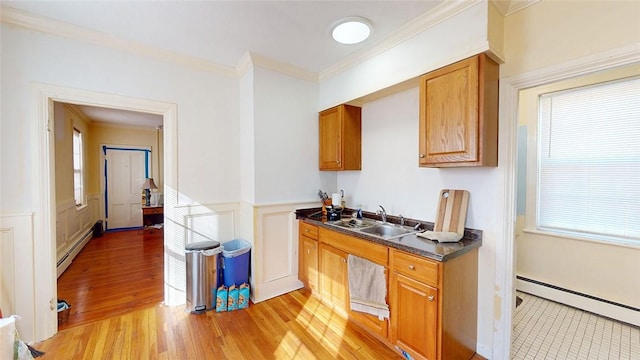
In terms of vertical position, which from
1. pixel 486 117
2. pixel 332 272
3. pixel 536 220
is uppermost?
pixel 486 117

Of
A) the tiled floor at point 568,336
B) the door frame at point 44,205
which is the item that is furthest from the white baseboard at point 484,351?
the door frame at point 44,205

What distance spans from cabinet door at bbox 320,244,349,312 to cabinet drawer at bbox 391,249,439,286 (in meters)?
0.56

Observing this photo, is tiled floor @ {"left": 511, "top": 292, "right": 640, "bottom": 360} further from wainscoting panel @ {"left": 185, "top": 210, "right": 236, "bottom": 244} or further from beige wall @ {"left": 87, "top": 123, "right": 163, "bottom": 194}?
beige wall @ {"left": 87, "top": 123, "right": 163, "bottom": 194}

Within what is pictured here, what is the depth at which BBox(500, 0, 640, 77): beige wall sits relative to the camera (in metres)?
1.41

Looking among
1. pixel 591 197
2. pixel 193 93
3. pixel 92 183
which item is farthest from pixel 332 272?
pixel 92 183

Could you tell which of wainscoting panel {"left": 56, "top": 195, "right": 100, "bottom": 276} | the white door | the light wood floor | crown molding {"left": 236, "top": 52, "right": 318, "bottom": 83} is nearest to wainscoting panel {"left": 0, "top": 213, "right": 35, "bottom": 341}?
the light wood floor

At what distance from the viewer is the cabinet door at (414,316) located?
5.32 feet

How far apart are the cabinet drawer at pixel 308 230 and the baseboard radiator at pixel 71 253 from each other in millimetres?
3243

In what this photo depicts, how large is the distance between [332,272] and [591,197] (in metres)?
2.84

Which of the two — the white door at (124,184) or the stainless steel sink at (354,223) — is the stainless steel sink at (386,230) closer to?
the stainless steel sink at (354,223)

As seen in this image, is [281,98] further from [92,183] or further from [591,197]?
[92,183]

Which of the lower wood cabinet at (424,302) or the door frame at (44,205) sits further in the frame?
the door frame at (44,205)

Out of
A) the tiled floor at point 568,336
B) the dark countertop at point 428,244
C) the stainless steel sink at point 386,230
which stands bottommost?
the tiled floor at point 568,336

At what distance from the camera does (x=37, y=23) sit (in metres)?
2.02
